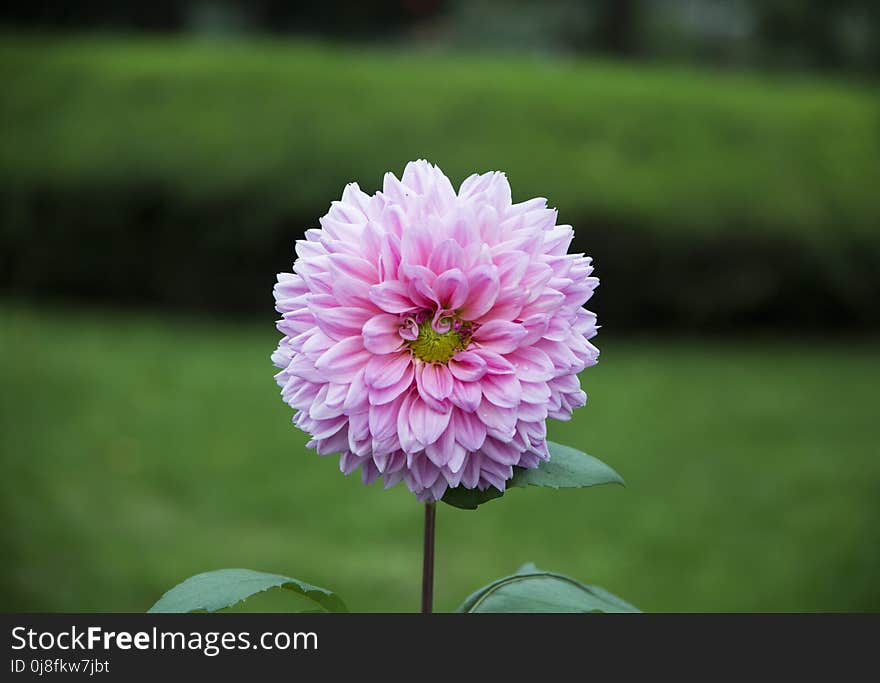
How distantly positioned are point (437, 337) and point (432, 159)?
15.9 feet

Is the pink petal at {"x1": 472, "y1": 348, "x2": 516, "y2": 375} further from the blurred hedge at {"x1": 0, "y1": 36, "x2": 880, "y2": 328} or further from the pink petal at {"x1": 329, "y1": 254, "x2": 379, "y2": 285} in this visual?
the blurred hedge at {"x1": 0, "y1": 36, "x2": 880, "y2": 328}

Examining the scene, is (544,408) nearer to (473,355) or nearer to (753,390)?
(473,355)

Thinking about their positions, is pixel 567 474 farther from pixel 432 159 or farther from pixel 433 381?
pixel 432 159

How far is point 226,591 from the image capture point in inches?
37.5

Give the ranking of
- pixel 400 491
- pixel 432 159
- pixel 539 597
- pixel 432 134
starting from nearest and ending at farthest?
pixel 539 597 → pixel 400 491 → pixel 432 159 → pixel 432 134

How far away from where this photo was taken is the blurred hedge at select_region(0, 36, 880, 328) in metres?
5.57

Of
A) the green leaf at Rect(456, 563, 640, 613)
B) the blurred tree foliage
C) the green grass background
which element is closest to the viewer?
A: the green leaf at Rect(456, 563, 640, 613)

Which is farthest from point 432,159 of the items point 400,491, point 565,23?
point 565,23

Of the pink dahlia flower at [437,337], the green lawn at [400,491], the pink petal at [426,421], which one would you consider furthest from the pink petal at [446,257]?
the green lawn at [400,491]

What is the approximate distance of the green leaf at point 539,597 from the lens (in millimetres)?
1005

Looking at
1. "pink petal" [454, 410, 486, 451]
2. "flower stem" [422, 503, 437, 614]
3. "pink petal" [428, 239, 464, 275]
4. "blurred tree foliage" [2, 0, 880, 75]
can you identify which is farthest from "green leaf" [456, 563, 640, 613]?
"blurred tree foliage" [2, 0, 880, 75]

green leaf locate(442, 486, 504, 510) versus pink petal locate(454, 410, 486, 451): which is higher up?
pink petal locate(454, 410, 486, 451)

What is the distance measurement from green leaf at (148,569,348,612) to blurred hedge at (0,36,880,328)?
180 inches

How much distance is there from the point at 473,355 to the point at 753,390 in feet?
14.4
